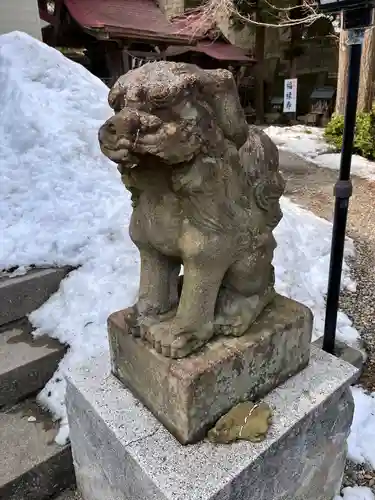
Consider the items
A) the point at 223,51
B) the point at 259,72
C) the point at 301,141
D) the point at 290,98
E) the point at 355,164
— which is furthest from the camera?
the point at 259,72

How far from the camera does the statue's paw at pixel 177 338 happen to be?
1.27 meters

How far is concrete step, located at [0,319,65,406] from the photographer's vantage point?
1.96m

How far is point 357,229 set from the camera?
4.41 metres

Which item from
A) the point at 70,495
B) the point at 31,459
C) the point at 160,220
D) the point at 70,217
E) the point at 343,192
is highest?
the point at 160,220

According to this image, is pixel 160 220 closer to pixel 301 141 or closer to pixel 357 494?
pixel 357 494

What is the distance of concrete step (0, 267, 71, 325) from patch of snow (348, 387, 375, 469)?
1.70 meters

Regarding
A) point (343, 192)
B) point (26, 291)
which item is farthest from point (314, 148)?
point (26, 291)

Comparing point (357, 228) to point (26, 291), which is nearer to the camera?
point (26, 291)

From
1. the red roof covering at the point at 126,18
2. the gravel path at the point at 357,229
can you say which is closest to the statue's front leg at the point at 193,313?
the gravel path at the point at 357,229

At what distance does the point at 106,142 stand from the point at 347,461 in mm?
1745

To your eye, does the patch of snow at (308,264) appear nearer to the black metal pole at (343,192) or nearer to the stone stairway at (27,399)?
the black metal pole at (343,192)

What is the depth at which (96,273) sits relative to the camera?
2.46 metres

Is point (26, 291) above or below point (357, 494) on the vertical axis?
above

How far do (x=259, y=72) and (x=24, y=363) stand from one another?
13.5 metres
